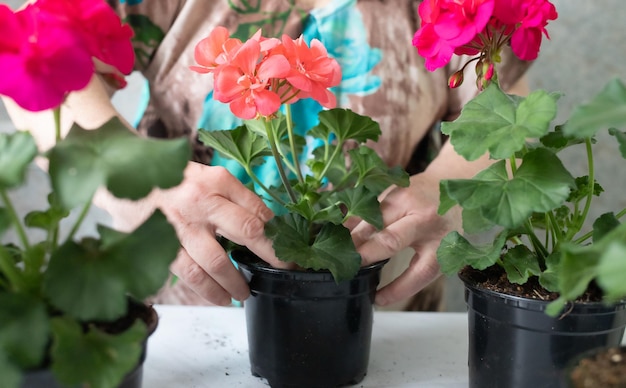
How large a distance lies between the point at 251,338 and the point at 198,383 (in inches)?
2.9

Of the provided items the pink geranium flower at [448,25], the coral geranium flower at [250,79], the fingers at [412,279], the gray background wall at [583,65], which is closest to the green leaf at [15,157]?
the coral geranium flower at [250,79]

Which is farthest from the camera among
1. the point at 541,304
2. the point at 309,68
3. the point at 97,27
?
the point at 309,68

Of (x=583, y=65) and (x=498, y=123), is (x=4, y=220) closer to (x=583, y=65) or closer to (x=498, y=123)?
(x=498, y=123)

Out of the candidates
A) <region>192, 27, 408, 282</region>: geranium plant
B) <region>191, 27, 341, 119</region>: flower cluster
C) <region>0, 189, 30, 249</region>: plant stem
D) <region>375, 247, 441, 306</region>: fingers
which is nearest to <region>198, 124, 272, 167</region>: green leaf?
<region>192, 27, 408, 282</region>: geranium plant

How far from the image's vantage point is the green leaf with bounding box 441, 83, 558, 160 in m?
0.52

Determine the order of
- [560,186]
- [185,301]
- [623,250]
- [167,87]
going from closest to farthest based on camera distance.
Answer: [623,250]
[560,186]
[167,87]
[185,301]

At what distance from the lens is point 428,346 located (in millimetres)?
825

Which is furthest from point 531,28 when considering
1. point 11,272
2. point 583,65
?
point 583,65

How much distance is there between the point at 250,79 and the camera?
639 mm

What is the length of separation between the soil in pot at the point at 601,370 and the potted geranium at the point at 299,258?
10.2 inches

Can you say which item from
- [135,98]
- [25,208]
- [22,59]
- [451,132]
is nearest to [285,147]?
[451,132]

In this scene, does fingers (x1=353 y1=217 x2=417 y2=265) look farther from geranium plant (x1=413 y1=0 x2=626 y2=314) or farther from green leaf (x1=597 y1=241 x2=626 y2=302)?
green leaf (x1=597 y1=241 x2=626 y2=302)

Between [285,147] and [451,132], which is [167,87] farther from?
[451,132]

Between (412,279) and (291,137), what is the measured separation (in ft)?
0.78
